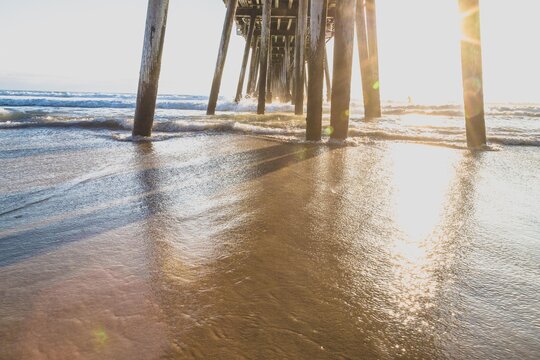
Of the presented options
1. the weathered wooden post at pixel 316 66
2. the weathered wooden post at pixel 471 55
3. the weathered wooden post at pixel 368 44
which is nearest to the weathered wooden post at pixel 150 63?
the weathered wooden post at pixel 316 66

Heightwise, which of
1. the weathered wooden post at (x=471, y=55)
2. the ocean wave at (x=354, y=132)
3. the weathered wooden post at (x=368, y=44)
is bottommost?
the ocean wave at (x=354, y=132)

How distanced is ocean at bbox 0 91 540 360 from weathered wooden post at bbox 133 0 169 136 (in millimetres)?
1943

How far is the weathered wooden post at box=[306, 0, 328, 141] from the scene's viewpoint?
375cm

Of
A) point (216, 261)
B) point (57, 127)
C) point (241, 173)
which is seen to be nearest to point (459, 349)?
point (216, 261)

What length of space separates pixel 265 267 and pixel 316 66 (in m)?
3.31

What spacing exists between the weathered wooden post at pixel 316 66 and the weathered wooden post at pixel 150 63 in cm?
167

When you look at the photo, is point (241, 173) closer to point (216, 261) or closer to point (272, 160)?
point (272, 160)

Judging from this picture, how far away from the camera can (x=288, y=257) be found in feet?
3.46

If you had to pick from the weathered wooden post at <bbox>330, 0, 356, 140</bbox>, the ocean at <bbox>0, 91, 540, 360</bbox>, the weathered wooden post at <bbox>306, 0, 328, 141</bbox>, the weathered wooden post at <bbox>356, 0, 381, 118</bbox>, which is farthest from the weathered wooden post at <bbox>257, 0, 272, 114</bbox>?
the ocean at <bbox>0, 91, 540, 360</bbox>

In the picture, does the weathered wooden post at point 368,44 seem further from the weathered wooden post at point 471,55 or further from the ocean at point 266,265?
the ocean at point 266,265

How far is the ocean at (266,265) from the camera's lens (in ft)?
2.20

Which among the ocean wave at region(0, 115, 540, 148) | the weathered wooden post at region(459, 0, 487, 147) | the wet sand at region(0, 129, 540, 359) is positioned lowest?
the wet sand at region(0, 129, 540, 359)

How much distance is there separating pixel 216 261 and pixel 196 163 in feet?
5.62

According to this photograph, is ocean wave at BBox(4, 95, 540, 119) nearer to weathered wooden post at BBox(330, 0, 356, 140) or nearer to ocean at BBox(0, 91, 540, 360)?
Answer: weathered wooden post at BBox(330, 0, 356, 140)
